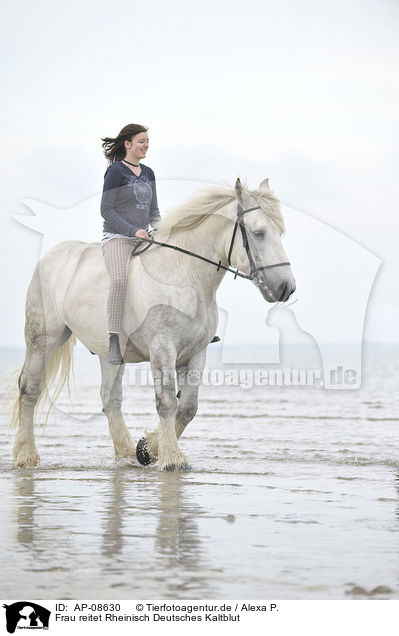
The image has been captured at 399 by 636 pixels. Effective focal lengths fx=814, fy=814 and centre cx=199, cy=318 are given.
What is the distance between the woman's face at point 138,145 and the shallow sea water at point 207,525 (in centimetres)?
288

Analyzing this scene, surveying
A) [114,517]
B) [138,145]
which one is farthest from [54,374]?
[114,517]

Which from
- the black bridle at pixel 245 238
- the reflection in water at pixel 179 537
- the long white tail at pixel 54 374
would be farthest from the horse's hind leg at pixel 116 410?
the black bridle at pixel 245 238

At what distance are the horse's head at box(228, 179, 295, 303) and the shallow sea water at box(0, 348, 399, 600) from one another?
5.11 ft

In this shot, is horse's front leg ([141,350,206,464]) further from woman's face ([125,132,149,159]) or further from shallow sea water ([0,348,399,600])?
woman's face ([125,132,149,159])

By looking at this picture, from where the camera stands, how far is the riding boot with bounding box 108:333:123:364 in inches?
279

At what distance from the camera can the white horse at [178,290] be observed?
6543mm

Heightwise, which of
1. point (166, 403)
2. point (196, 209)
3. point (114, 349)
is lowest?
point (166, 403)

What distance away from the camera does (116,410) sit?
26.5ft

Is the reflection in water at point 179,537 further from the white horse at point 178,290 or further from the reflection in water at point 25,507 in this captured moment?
the white horse at point 178,290

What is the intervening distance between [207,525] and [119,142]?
4.16m

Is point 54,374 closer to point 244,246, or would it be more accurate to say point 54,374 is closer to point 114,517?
point 244,246
